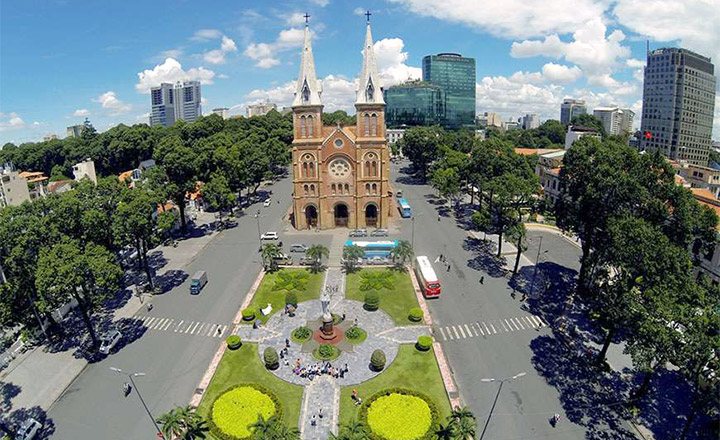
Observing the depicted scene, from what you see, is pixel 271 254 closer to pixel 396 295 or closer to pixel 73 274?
pixel 396 295

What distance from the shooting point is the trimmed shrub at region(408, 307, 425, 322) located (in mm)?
45000

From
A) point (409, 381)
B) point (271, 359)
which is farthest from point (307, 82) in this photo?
point (409, 381)

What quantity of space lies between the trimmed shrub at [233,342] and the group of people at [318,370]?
698 centimetres

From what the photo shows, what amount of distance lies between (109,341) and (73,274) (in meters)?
9.26

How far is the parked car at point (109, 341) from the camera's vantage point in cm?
4047

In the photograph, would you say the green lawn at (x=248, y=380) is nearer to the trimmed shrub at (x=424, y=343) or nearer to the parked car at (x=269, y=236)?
the trimmed shrub at (x=424, y=343)

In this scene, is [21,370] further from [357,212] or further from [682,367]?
[682,367]

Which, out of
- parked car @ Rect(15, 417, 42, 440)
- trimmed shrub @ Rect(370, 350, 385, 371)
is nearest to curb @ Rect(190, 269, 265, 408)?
parked car @ Rect(15, 417, 42, 440)

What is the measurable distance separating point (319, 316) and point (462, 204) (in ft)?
187

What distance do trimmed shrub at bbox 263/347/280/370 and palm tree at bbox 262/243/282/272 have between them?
21021 mm

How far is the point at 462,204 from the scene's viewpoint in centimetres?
9356

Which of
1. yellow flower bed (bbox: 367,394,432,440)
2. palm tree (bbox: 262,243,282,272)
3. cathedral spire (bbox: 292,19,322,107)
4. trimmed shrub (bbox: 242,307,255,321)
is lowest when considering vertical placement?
yellow flower bed (bbox: 367,394,432,440)

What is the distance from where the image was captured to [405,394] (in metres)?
34.2

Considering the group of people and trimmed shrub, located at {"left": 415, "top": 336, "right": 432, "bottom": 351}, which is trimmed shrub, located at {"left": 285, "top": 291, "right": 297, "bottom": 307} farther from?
trimmed shrub, located at {"left": 415, "top": 336, "right": 432, "bottom": 351}
